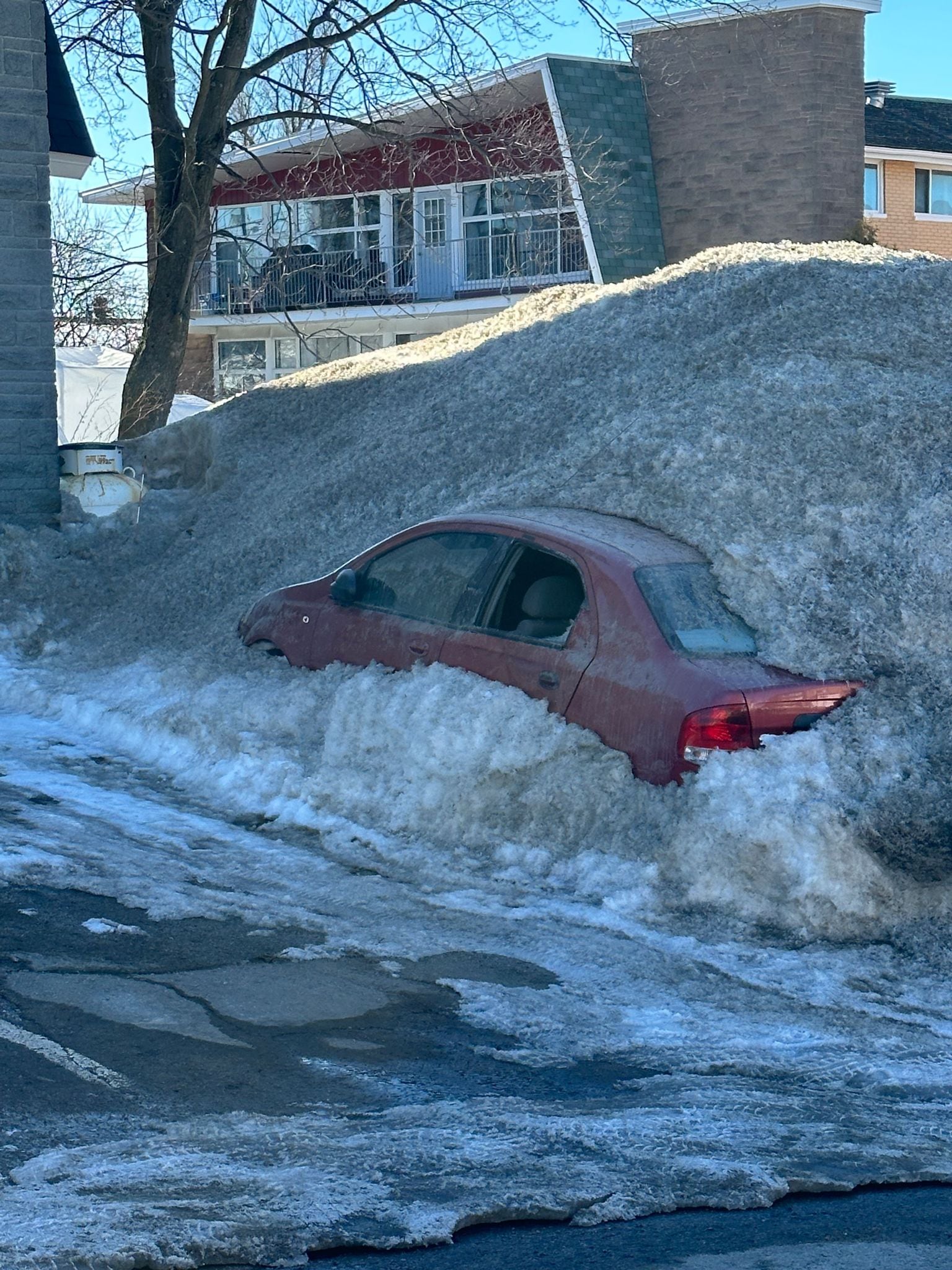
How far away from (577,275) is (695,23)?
4988 millimetres

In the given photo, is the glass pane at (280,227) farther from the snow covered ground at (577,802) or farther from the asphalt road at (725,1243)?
the asphalt road at (725,1243)

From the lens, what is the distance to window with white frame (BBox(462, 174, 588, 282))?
27.4m

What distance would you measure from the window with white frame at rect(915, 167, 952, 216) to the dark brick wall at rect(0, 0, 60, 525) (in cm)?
2621

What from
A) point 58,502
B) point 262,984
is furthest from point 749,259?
point 262,984

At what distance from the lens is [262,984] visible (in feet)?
16.4

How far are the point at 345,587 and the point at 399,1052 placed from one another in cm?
380

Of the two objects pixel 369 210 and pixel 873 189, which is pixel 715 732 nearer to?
pixel 369 210

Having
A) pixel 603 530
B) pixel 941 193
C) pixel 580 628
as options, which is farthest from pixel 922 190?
pixel 580 628

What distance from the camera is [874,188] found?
33.3 metres

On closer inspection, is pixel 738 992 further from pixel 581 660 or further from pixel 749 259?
pixel 749 259

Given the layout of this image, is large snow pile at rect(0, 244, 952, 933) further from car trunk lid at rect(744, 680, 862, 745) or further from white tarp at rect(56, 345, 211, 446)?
white tarp at rect(56, 345, 211, 446)

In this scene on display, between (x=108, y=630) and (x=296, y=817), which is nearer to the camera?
(x=296, y=817)

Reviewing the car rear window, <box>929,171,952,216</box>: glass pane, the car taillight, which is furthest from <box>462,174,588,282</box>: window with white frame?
the car taillight

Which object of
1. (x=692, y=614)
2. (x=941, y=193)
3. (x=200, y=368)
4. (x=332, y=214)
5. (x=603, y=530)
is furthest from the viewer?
(x=200, y=368)
